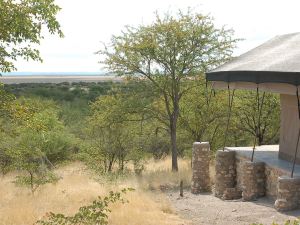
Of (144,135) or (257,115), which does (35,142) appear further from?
(257,115)

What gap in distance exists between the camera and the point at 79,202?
1399 centimetres

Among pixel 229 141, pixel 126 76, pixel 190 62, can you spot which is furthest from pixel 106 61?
pixel 229 141

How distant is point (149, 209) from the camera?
13188 millimetres

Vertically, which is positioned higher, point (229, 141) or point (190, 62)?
point (190, 62)

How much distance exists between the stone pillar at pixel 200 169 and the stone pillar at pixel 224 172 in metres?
0.86

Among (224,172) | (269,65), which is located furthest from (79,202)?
(269,65)

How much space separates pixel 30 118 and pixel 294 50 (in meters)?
8.17

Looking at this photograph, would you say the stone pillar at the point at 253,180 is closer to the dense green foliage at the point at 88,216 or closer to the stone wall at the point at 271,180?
the stone wall at the point at 271,180

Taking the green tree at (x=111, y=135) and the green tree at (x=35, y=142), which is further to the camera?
the green tree at (x=111, y=135)

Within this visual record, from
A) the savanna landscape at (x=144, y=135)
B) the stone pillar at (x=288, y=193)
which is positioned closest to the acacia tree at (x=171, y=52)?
the savanna landscape at (x=144, y=135)

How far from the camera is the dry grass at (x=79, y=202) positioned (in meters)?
11.6

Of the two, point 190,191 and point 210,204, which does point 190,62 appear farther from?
point 210,204

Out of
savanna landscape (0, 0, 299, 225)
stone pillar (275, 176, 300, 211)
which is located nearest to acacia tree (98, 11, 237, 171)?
savanna landscape (0, 0, 299, 225)

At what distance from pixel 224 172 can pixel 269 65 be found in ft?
15.1
